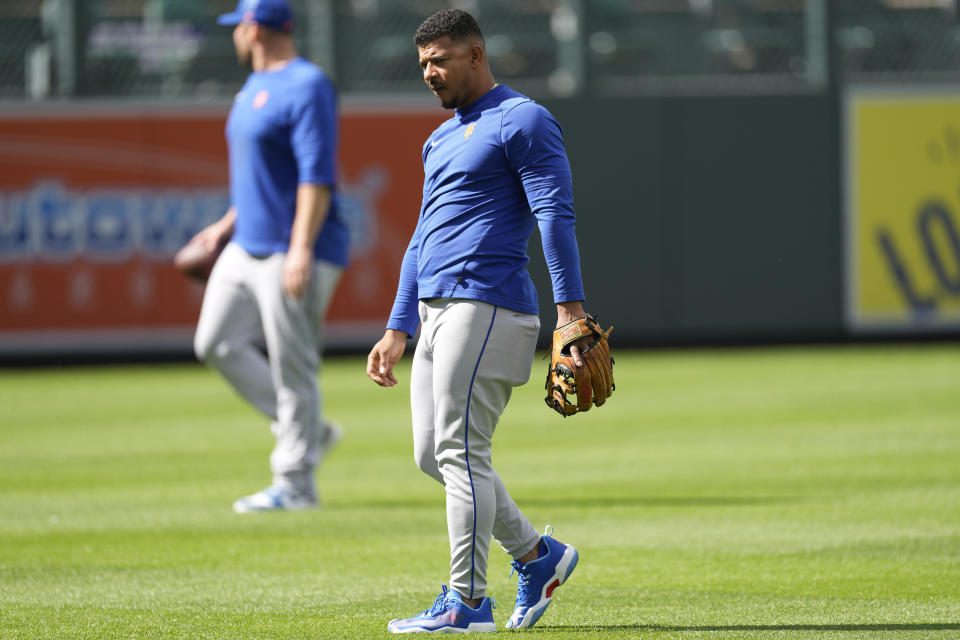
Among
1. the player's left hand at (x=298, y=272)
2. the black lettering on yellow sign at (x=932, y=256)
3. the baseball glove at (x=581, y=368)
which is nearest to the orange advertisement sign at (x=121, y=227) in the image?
the black lettering on yellow sign at (x=932, y=256)

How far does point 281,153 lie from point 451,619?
3646 millimetres

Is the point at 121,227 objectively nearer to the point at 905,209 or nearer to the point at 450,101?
the point at 905,209

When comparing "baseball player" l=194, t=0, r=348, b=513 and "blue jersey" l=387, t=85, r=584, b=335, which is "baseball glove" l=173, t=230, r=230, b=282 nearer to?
"baseball player" l=194, t=0, r=348, b=513

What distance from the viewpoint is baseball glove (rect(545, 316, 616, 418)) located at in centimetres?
491

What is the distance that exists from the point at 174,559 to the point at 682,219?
41.7 ft

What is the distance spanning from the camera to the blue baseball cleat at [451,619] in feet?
16.5

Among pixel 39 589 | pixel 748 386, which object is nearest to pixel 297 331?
pixel 39 589

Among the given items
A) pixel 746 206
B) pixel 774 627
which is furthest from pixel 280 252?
pixel 746 206

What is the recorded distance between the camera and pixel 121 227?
17578mm

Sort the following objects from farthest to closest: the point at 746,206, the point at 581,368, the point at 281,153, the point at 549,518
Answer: the point at 746,206, the point at 281,153, the point at 549,518, the point at 581,368

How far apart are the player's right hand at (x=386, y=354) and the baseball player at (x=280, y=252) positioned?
2.27 meters

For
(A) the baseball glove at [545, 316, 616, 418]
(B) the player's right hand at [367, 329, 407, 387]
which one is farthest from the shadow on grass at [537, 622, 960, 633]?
(B) the player's right hand at [367, 329, 407, 387]

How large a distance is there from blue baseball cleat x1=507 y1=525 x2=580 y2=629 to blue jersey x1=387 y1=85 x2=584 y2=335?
0.85 m

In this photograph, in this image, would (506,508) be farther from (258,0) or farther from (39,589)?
(258,0)
